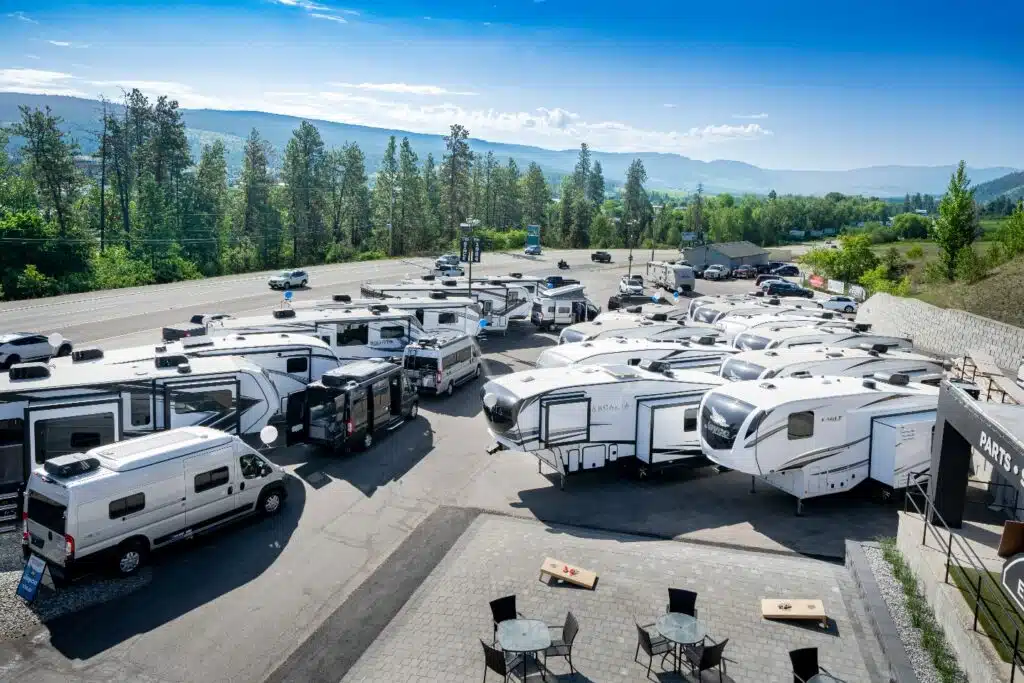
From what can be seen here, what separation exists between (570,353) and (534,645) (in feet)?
41.2

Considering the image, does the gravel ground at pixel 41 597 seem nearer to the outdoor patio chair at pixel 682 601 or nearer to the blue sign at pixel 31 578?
the blue sign at pixel 31 578

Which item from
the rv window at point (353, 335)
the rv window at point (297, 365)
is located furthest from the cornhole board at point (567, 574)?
the rv window at point (353, 335)

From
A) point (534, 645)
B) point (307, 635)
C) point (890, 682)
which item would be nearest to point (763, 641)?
point (890, 682)

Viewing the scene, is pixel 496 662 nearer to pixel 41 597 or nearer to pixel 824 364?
pixel 41 597

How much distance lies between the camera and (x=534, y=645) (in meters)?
9.69

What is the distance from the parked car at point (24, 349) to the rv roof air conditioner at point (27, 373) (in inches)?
548

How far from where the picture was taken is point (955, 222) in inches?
1592

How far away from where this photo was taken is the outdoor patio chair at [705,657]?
9406 millimetres

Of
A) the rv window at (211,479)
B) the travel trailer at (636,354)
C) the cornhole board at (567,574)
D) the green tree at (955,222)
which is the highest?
the green tree at (955,222)

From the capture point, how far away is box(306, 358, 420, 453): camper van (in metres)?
18.3

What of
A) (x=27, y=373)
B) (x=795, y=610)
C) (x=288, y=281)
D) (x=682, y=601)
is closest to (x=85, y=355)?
(x=27, y=373)

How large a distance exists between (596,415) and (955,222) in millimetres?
33689

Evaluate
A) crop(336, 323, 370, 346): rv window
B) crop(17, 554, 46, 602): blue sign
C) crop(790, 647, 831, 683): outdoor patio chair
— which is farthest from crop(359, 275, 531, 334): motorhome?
crop(790, 647, 831, 683): outdoor patio chair

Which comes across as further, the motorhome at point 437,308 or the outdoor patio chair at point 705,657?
the motorhome at point 437,308
